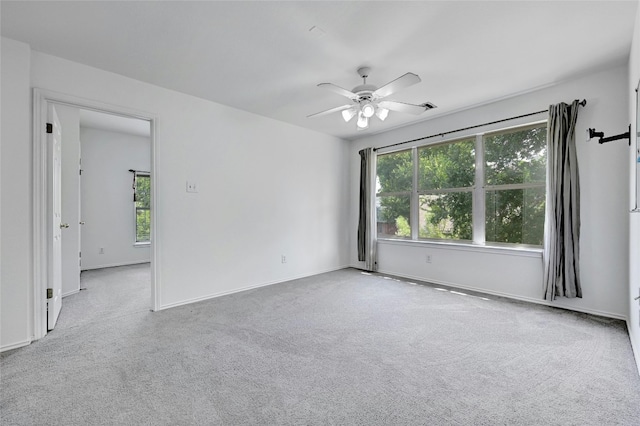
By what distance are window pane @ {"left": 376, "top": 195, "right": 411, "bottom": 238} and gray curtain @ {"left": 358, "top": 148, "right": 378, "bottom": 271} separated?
0.48ft

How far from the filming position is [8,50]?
2.32 metres

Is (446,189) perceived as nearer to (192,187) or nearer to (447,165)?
(447,165)

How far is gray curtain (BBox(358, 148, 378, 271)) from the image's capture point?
510 centimetres

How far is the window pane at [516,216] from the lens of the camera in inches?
137

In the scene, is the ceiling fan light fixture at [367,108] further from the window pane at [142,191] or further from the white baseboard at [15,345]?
the window pane at [142,191]

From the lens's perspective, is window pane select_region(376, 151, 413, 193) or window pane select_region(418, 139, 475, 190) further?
window pane select_region(376, 151, 413, 193)

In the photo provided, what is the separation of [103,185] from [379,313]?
18.5 feet

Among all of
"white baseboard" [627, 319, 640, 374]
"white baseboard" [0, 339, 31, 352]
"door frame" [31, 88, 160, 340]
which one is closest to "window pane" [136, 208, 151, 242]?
"door frame" [31, 88, 160, 340]

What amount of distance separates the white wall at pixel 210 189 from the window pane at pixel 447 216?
64.1 inches

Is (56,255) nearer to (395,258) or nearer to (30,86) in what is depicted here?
(30,86)

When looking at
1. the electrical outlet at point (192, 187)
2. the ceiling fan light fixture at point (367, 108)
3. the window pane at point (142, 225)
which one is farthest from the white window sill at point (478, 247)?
the window pane at point (142, 225)

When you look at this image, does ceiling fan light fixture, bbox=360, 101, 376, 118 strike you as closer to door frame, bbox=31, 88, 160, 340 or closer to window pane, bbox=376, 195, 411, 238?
window pane, bbox=376, 195, 411, 238

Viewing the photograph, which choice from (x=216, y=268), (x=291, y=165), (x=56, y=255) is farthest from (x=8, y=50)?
(x=291, y=165)

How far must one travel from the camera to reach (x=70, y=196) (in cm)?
395
